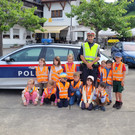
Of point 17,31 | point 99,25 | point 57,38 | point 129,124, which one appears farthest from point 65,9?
point 129,124

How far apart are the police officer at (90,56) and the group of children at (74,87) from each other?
26 cm

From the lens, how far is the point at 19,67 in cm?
569

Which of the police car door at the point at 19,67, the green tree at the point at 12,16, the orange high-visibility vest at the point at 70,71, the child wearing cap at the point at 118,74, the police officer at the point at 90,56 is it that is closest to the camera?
the child wearing cap at the point at 118,74

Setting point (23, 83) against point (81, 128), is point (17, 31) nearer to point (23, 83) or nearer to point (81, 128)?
point (23, 83)

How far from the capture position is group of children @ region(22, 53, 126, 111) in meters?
4.80

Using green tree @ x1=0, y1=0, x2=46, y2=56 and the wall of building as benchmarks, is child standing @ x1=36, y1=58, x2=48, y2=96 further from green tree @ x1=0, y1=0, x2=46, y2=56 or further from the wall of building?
the wall of building

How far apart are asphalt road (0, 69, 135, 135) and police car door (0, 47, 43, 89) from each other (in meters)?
0.65

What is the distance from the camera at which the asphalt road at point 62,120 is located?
12.0 feet

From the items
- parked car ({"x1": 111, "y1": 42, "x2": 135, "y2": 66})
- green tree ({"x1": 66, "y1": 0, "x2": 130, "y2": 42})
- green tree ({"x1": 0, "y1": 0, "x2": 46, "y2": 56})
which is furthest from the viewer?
green tree ({"x1": 66, "y1": 0, "x2": 130, "y2": 42})

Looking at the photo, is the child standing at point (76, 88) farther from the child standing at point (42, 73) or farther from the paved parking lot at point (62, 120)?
the child standing at point (42, 73)

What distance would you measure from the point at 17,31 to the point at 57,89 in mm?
25723

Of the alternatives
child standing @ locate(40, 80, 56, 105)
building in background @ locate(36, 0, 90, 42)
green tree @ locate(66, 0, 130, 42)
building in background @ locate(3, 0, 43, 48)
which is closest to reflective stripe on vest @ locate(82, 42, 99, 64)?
child standing @ locate(40, 80, 56, 105)

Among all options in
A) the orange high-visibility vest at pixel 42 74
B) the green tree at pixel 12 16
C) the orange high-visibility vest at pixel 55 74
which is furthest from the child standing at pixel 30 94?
the green tree at pixel 12 16

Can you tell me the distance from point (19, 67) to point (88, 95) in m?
2.19
